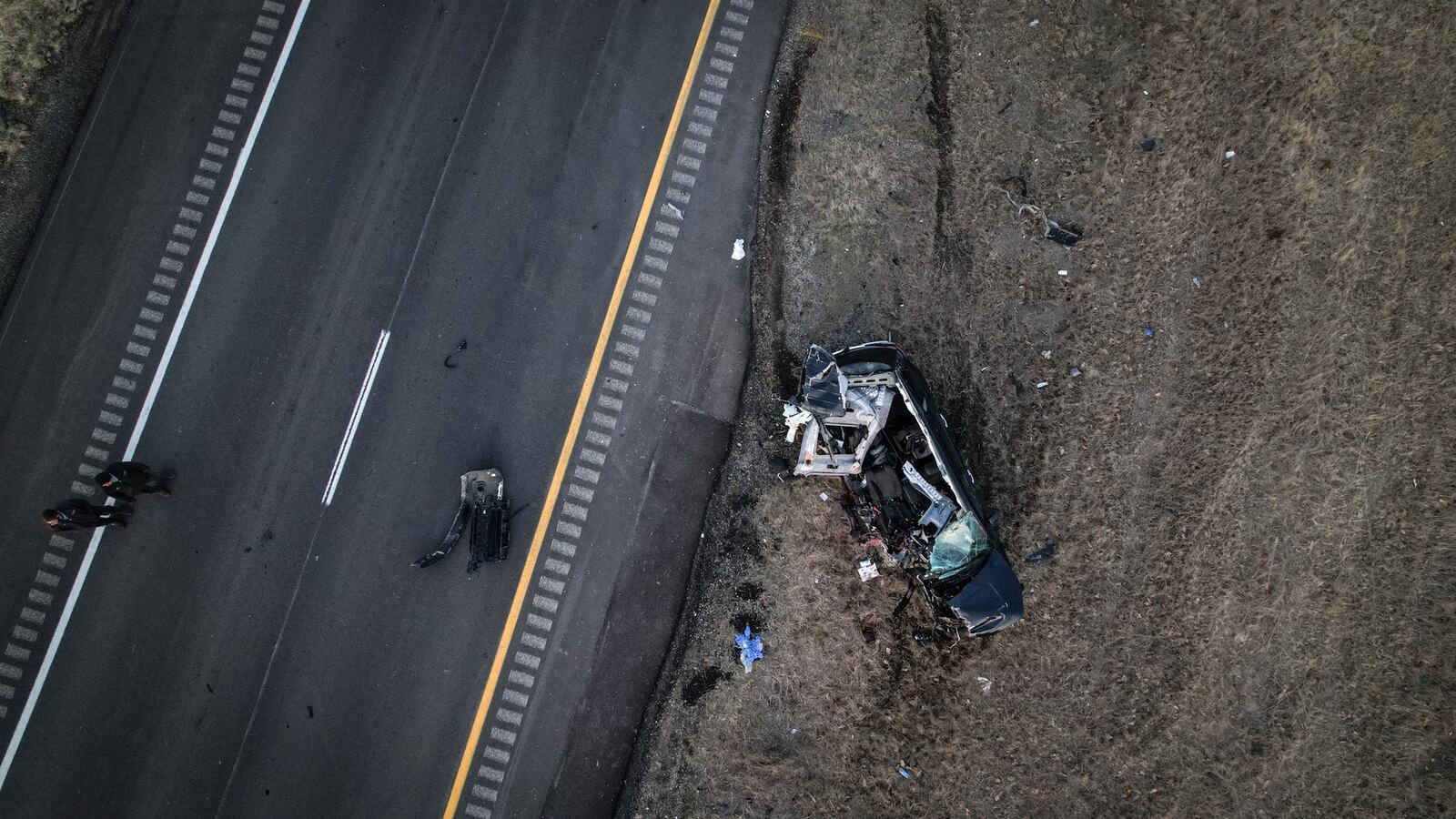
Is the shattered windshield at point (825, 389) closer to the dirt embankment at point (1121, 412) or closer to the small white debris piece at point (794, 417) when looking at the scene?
the small white debris piece at point (794, 417)

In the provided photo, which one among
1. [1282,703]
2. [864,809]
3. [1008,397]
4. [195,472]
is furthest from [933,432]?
[195,472]

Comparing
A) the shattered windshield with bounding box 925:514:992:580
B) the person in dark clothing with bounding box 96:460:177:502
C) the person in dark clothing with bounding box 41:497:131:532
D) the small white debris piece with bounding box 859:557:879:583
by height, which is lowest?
the person in dark clothing with bounding box 41:497:131:532

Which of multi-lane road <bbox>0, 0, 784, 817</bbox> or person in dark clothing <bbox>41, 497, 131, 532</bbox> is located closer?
person in dark clothing <bbox>41, 497, 131, 532</bbox>

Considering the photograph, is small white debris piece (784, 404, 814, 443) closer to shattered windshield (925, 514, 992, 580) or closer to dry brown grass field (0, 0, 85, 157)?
shattered windshield (925, 514, 992, 580)

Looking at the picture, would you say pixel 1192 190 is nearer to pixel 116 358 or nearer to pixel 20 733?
pixel 116 358

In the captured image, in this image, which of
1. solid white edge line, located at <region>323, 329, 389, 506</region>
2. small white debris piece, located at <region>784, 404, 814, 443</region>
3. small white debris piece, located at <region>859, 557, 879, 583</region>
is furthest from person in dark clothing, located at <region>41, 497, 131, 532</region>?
small white debris piece, located at <region>859, 557, 879, 583</region>

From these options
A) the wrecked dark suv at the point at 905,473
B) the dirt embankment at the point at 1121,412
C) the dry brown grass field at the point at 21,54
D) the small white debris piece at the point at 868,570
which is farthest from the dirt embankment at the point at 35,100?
the small white debris piece at the point at 868,570

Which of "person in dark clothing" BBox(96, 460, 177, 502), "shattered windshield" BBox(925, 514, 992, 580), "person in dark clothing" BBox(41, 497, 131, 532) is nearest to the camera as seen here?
"shattered windshield" BBox(925, 514, 992, 580)

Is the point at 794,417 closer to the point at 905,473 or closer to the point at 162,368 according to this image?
the point at 905,473

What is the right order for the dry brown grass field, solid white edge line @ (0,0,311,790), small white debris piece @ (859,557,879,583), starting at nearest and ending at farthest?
small white debris piece @ (859,557,879,583) → solid white edge line @ (0,0,311,790) → the dry brown grass field
